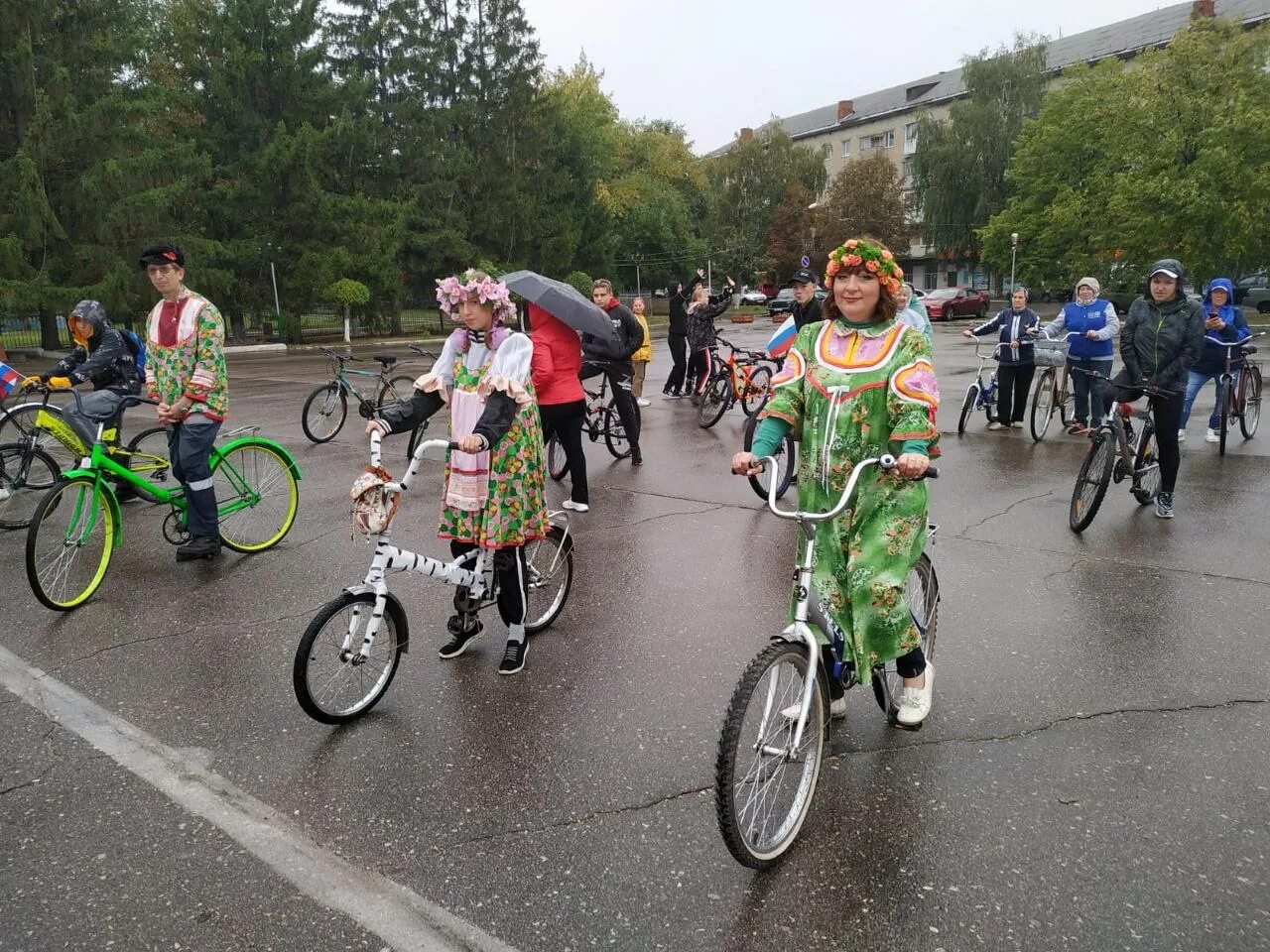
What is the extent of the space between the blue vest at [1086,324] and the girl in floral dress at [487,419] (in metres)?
7.56

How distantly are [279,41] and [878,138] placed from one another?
61446 millimetres

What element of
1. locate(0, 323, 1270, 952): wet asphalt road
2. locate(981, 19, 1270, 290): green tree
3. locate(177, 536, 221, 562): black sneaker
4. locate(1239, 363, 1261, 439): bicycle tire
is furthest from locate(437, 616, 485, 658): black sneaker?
locate(981, 19, 1270, 290): green tree

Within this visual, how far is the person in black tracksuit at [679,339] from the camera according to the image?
1464 centimetres

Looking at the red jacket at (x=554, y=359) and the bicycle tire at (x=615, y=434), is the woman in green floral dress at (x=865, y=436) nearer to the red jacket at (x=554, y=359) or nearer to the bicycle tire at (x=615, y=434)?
the red jacket at (x=554, y=359)

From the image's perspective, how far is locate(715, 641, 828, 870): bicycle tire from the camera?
2646mm

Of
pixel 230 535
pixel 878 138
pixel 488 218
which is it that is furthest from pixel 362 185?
pixel 878 138

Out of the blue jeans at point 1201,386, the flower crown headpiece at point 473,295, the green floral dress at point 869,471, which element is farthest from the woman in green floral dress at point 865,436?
the blue jeans at point 1201,386

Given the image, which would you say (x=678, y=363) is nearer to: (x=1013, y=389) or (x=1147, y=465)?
(x=1013, y=389)

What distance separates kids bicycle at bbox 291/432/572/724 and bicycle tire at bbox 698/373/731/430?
807cm

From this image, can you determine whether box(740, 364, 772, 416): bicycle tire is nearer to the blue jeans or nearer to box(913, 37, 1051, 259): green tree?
the blue jeans

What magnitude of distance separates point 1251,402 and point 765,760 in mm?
10428

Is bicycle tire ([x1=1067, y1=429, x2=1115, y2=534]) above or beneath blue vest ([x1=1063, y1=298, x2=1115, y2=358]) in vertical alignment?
beneath

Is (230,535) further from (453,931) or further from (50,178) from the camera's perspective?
(50,178)

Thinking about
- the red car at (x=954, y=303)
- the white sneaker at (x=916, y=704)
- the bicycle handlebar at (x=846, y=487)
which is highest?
the red car at (x=954, y=303)
